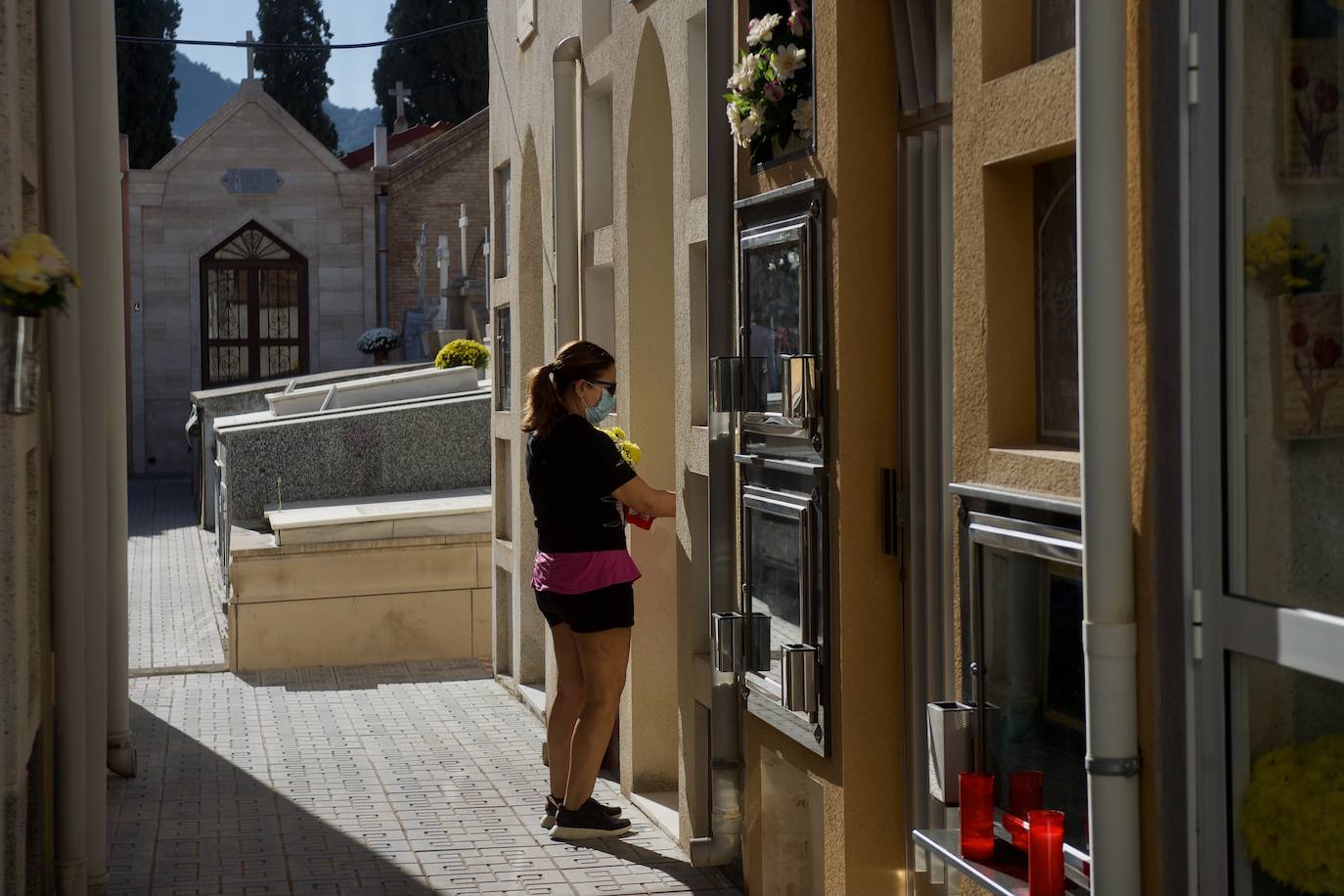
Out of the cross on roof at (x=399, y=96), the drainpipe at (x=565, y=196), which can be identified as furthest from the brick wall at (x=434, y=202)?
the drainpipe at (x=565, y=196)

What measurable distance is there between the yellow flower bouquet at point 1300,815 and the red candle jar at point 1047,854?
58 cm

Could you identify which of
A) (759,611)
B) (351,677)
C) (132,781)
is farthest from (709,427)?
(351,677)

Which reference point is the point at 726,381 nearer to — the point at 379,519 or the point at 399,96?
the point at 379,519

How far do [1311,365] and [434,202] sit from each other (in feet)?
113

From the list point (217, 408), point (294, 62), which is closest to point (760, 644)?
point (217, 408)

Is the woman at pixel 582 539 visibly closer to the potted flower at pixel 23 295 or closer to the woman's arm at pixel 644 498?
the woman's arm at pixel 644 498

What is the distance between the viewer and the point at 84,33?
673 centimetres

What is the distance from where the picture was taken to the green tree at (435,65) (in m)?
47.7

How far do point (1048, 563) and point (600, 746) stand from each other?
3484mm

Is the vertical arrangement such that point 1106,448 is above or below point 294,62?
below

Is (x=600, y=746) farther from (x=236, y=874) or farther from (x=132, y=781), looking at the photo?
(x=132, y=781)

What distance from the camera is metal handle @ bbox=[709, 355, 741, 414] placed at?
20.0 feet

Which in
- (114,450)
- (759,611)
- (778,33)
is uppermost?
(778,33)

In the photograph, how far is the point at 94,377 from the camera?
676 centimetres
